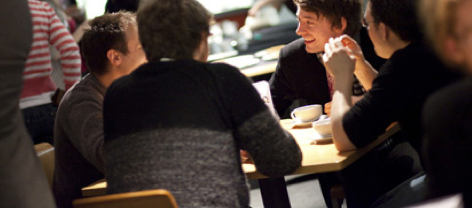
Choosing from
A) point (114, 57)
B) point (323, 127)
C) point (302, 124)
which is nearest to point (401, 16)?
point (323, 127)

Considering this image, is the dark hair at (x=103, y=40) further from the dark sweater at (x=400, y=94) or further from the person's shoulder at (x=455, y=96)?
the person's shoulder at (x=455, y=96)

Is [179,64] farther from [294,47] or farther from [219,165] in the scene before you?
[294,47]

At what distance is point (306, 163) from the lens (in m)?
2.11

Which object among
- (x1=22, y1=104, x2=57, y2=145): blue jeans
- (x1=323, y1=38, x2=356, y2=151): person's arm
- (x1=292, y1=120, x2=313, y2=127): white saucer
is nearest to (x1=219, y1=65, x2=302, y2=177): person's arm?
(x1=323, y1=38, x2=356, y2=151): person's arm

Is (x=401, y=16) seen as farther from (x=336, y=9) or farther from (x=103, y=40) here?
(x=103, y=40)

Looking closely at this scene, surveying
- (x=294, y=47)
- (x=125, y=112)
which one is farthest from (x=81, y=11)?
(x=125, y=112)

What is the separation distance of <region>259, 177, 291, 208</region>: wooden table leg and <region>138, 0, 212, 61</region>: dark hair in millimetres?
725

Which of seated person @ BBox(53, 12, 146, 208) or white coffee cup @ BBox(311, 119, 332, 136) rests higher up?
seated person @ BBox(53, 12, 146, 208)

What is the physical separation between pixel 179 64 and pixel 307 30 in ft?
3.70

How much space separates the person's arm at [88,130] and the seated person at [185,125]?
388 mm

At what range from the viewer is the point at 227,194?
1.94m

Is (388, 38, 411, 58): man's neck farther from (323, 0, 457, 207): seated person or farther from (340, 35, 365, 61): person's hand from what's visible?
(340, 35, 365, 61): person's hand

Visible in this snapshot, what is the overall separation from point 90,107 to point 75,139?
0.14 metres

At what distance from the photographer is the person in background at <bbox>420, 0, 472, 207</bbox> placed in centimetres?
136
